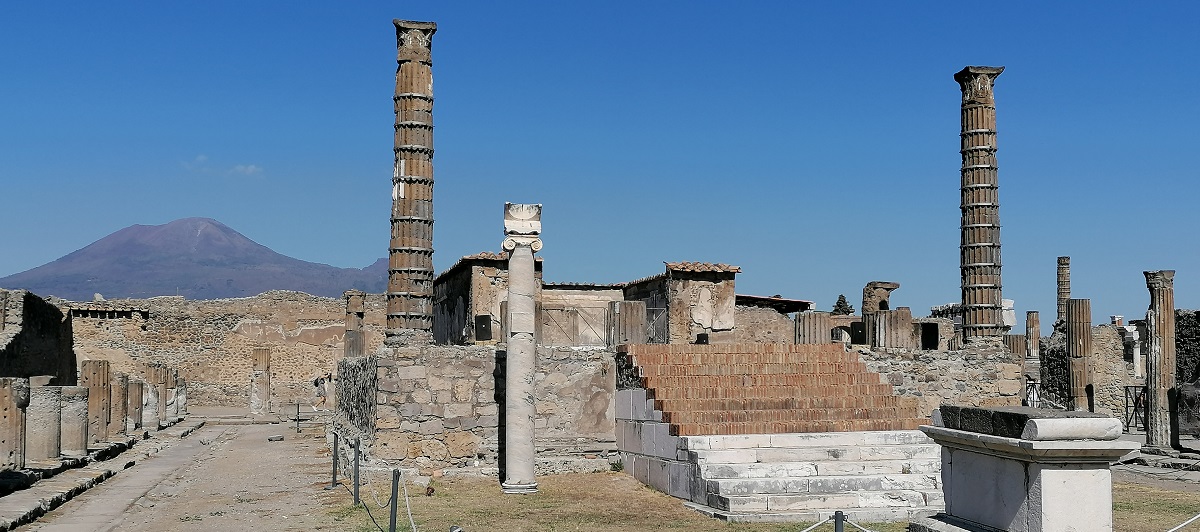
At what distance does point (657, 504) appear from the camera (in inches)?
520

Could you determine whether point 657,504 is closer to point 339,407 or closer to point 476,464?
point 476,464

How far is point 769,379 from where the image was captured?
1549 centimetres

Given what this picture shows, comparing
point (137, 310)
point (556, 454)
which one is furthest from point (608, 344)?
point (137, 310)

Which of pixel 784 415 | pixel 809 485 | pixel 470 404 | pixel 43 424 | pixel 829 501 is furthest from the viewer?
pixel 43 424

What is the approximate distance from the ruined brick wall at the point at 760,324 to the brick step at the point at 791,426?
487 inches

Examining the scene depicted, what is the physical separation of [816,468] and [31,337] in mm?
14709

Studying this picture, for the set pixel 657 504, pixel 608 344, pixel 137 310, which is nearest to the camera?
pixel 657 504

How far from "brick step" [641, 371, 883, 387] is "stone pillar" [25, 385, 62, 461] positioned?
9.48 metres

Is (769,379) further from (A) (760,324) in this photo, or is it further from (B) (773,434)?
(A) (760,324)

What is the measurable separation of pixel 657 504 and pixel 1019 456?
7085 millimetres

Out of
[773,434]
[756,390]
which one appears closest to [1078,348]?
[756,390]

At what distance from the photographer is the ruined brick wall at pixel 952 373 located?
17.1m

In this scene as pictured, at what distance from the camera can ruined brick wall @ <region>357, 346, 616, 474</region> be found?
50.8 feet

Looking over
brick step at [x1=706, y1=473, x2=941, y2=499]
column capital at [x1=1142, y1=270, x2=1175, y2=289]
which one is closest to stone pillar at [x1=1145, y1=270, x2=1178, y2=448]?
column capital at [x1=1142, y1=270, x2=1175, y2=289]
